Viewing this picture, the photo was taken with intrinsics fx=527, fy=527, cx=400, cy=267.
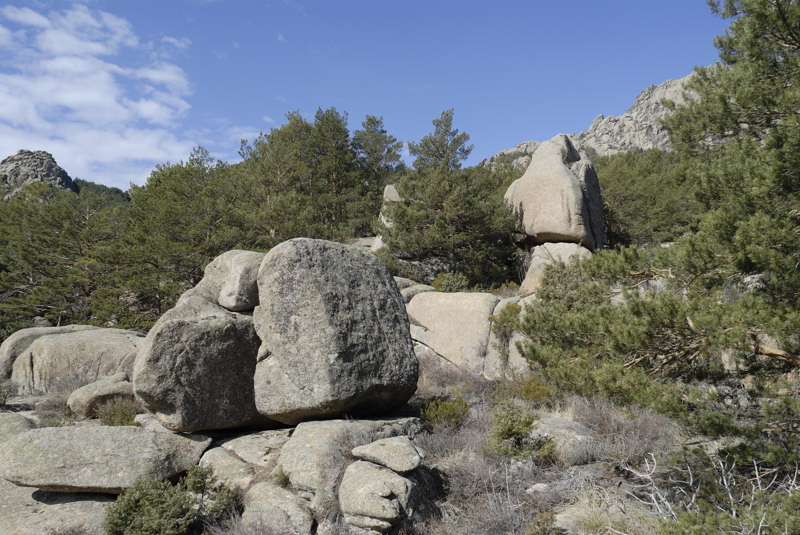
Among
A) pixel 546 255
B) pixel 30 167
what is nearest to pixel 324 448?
pixel 546 255

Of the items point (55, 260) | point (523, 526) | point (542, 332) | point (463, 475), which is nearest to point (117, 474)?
point (463, 475)

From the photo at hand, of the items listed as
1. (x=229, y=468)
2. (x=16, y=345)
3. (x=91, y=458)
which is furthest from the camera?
(x=16, y=345)

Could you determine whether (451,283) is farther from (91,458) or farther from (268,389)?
(91,458)

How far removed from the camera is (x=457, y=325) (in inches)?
585

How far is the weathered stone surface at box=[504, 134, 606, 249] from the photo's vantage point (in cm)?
1933

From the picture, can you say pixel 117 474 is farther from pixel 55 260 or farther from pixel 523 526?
pixel 55 260

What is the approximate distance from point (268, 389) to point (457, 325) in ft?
25.1

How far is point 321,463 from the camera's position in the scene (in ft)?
22.8

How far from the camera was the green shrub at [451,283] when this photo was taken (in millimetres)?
17984

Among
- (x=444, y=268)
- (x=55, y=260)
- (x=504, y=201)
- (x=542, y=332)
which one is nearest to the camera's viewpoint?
(x=542, y=332)

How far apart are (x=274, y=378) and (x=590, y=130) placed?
429ft

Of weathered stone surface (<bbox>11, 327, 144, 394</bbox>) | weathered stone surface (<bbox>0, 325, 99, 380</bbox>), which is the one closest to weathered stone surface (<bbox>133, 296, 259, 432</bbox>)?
weathered stone surface (<bbox>11, 327, 144, 394</bbox>)

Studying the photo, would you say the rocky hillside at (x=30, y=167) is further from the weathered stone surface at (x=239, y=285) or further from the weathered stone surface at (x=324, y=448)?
the weathered stone surface at (x=324, y=448)

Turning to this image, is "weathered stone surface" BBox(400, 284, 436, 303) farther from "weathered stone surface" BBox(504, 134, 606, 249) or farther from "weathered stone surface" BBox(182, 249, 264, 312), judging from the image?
"weathered stone surface" BBox(182, 249, 264, 312)
